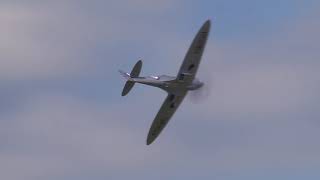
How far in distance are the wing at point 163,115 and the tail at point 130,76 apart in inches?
218

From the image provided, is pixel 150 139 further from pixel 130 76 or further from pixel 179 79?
pixel 179 79

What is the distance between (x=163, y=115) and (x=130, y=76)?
1216 cm

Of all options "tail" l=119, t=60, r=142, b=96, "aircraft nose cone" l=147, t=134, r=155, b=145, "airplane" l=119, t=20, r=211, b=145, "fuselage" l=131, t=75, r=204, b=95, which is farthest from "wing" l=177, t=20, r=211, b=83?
"aircraft nose cone" l=147, t=134, r=155, b=145

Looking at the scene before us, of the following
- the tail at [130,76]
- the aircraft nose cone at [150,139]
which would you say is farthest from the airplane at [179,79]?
the aircraft nose cone at [150,139]

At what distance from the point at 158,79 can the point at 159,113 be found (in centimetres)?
1584

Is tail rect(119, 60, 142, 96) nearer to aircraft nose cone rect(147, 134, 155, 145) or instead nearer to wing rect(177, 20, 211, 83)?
wing rect(177, 20, 211, 83)

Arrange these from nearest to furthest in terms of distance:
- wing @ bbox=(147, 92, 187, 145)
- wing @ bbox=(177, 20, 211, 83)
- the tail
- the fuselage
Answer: the fuselage, wing @ bbox=(177, 20, 211, 83), the tail, wing @ bbox=(147, 92, 187, 145)

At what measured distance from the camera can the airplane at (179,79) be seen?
126m

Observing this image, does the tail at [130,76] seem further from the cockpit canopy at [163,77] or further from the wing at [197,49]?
the wing at [197,49]

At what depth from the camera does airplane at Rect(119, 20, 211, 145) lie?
12594cm

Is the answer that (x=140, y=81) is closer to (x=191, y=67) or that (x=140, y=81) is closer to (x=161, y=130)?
(x=191, y=67)

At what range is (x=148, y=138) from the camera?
466 ft

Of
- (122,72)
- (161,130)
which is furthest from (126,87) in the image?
(161,130)

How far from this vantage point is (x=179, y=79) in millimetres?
126438
